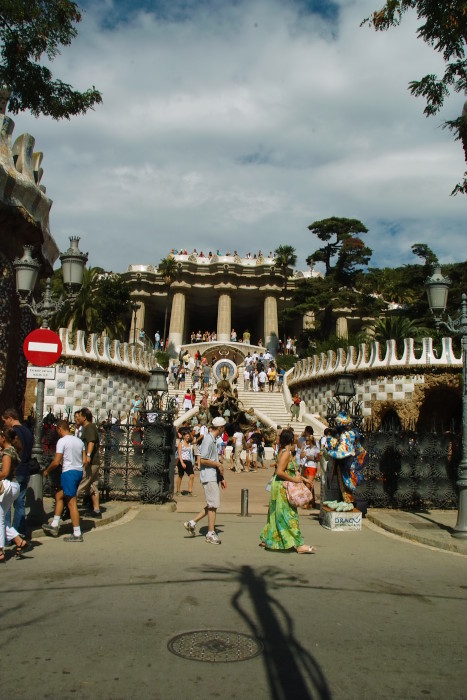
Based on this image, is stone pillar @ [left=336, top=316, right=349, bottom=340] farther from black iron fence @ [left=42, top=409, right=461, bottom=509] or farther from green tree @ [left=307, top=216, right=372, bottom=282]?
black iron fence @ [left=42, top=409, right=461, bottom=509]

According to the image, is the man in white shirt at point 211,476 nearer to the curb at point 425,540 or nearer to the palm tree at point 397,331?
the curb at point 425,540

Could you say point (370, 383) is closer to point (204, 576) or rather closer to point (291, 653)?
point (204, 576)

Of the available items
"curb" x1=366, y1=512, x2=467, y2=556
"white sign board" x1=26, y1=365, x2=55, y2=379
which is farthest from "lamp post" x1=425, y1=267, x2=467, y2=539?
"white sign board" x1=26, y1=365, x2=55, y2=379

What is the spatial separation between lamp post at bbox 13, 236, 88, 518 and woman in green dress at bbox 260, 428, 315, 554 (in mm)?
3281

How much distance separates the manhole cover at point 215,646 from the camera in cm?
401

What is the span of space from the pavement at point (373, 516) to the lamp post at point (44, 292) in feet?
3.28

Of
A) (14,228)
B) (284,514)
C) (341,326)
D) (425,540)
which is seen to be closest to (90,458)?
(284,514)

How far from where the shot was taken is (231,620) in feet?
15.7

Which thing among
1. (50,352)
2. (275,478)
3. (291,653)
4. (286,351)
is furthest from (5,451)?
(286,351)

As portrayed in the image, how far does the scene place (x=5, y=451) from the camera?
6.88m

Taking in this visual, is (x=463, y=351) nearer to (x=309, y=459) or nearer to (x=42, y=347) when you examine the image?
(x=309, y=459)

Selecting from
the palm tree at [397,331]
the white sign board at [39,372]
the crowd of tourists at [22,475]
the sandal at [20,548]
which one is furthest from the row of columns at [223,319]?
the sandal at [20,548]

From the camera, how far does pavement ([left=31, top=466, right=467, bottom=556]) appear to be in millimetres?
8984

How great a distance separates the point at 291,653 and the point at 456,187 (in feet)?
42.6
